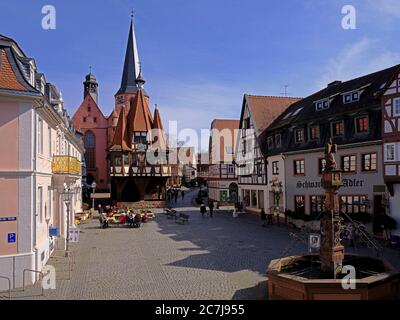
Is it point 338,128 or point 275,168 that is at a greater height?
point 338,128

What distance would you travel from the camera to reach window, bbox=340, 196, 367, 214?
21.6m

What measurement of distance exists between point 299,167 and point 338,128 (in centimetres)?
417

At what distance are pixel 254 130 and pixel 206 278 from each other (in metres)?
22.9

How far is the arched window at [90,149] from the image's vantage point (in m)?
57.2

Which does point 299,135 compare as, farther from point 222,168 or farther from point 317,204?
point 222,168

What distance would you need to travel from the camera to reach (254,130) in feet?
113

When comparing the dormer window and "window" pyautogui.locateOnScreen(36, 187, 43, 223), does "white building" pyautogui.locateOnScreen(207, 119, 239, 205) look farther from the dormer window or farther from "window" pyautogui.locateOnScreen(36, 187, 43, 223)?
"window" pyautogui.locateOnScreen(36, 187, 43, 223)

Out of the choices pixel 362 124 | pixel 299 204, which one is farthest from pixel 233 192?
pixel 362 124

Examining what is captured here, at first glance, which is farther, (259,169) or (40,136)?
(259,169)

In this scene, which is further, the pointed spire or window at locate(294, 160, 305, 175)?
the pointed spire

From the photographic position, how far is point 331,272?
11.0m

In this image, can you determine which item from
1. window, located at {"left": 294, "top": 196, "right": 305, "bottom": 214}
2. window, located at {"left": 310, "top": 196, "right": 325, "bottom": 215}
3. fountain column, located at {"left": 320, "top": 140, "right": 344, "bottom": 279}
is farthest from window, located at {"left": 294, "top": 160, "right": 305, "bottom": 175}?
fountain column, located at {"left": 320, "top": 140, "right": 344, "bottom": 279}

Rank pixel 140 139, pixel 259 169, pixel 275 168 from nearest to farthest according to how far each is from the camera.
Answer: pixel 275 168, pixel 259 169, pixel 140 139

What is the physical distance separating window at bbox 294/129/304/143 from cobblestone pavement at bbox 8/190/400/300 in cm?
620
